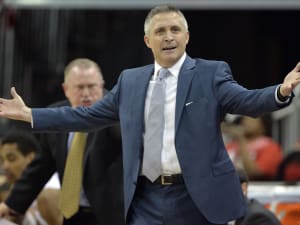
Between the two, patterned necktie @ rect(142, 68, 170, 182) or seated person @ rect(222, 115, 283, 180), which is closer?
patterned necktie @ rect(142, 68, 170, 182)

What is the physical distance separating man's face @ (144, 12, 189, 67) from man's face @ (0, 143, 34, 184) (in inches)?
105

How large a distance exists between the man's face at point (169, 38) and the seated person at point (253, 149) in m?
4.58

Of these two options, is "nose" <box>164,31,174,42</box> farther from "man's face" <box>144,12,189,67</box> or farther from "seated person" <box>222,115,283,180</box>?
"seated person" <box>222,115,283,180</box>

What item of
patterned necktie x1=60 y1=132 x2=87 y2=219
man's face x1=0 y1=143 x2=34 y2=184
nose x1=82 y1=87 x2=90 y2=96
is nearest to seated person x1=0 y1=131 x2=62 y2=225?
man's face x1=0 y1=143 x2=34 y2=184

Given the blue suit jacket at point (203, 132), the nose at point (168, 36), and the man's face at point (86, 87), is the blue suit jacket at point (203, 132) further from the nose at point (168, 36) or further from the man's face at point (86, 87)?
the man's face at point (86, 87)

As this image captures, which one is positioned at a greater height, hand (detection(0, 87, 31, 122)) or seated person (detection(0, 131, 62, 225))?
hand (detection(0, 87, 31, 122))

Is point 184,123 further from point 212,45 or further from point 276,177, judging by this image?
point 212,45

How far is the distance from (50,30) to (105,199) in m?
6.04

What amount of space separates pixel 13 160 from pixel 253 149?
11.0ft

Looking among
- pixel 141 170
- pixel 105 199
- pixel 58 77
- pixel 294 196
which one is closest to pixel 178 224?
pixel 141 170

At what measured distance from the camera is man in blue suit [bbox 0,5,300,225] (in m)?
5.27

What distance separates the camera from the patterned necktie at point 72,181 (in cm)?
674

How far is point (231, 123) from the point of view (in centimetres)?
1054

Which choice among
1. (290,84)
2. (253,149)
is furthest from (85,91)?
(253,149)
